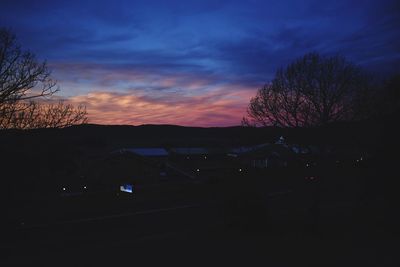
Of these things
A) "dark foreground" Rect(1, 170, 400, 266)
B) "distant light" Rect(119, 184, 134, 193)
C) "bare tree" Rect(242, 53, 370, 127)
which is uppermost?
"bare tree" Rect(242, 53, 370, 127)

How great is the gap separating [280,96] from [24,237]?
1436cm

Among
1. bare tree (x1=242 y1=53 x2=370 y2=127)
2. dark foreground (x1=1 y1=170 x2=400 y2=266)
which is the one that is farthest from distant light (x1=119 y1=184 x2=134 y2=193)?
bare tree (x1=242 y1=53 x2=370 y2=127)

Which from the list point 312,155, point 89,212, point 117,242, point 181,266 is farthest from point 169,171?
point 181,266

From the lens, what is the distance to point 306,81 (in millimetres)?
18812

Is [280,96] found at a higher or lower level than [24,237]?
higher

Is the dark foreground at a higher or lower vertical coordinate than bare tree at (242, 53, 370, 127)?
lower

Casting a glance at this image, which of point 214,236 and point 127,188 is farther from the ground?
point 127,188

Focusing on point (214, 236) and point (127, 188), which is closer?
point (214, 236)

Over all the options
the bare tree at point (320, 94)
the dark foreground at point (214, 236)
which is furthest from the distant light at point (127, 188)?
the bare tree at point (320, 94)

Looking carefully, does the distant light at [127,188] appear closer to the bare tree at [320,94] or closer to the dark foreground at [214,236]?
the dark foreground at [214,236]

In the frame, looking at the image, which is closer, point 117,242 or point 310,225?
point 117,242

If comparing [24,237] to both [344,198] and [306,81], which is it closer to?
[306,81]

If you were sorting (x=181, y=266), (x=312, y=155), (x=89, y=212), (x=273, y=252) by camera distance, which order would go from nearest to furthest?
(x=181, y=266) → (x=273, y=252) → (x=312, y=155) → (x=89, y=212)

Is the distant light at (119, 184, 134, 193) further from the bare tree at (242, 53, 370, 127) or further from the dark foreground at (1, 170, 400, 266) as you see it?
the bare tree at (242, 53, 370, 127)
